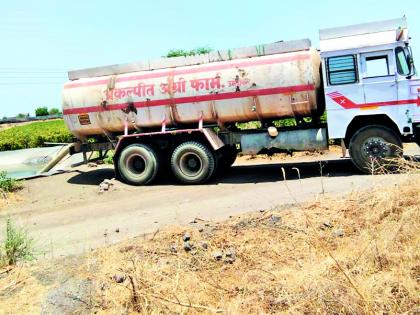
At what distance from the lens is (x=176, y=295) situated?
4.36 metres

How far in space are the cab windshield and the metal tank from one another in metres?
1.72

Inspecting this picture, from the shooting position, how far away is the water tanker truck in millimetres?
10336

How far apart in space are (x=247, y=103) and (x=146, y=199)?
324 centimetres

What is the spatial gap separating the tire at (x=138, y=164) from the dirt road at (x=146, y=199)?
0.32 meters

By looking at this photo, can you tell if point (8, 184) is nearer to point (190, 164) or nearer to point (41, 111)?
point (190, 164)

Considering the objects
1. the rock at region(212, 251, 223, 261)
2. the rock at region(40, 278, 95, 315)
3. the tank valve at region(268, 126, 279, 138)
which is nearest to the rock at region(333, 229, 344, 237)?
the rock at region(212, 251, 223, 261)

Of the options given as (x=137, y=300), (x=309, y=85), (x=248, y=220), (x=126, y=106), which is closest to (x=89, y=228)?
(x=248, y=220)

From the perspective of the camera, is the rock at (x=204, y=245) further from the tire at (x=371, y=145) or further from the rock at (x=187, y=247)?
the tire at (x=371, y=145)

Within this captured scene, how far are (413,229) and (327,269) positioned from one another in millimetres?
1147

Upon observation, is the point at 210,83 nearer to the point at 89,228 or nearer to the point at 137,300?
the point at 89,228

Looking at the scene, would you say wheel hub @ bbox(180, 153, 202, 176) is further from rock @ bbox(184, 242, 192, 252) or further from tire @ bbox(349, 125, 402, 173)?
rock @ bbox(184, 242, 192, 252)

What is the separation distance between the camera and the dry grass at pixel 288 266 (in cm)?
404

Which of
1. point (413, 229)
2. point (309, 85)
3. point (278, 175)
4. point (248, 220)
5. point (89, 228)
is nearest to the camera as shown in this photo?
point (413, 229)

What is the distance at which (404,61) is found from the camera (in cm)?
1031
